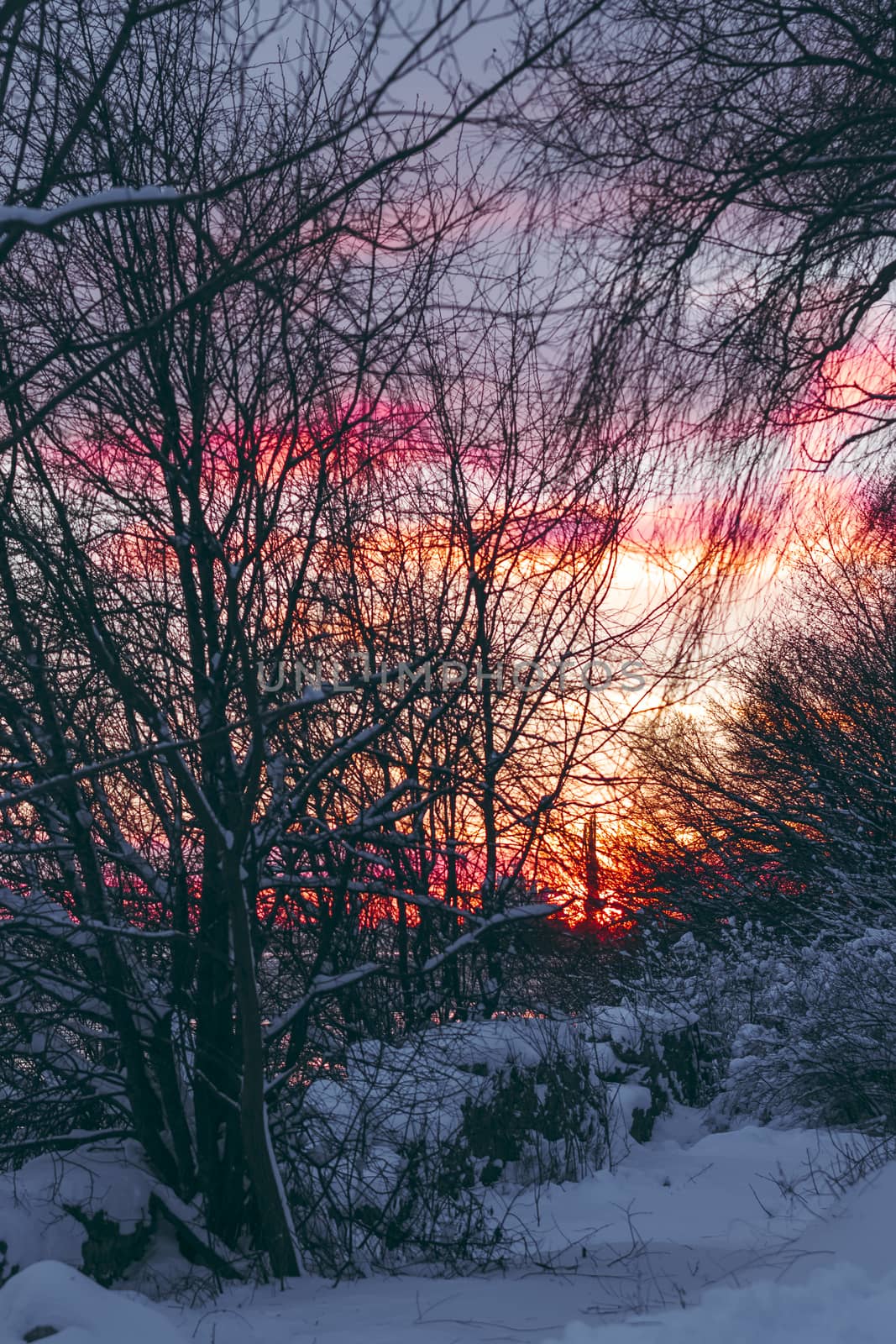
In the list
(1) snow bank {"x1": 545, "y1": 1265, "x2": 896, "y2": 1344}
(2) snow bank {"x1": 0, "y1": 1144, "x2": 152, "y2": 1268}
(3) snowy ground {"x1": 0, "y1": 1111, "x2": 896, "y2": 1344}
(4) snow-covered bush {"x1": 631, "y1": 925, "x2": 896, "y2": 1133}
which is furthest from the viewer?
(4) snow-covered bush {"x1": 631, "y1": 925, "x2": 896, "y2": 1133}

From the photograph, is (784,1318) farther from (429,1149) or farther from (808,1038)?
(808,1038)

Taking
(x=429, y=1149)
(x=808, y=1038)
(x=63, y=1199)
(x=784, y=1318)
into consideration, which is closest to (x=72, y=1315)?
(x=784, y=1318)

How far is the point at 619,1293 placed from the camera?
13.9 feet

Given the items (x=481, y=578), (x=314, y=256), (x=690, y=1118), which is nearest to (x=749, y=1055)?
(x=690, y=1118)

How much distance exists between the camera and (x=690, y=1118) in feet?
33.0

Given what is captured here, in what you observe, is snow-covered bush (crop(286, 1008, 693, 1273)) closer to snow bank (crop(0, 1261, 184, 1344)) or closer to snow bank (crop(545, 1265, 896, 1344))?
snow bank (crop(545, 1265, 896, 1344))

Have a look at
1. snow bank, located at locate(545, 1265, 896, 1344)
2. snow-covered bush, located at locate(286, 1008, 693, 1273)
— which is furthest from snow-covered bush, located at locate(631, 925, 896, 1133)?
snow bank, located at locate(545, 1265, 896, 1344)

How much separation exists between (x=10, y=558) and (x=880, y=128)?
4190 mm

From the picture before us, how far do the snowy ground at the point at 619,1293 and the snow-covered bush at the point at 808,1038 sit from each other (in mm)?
1792

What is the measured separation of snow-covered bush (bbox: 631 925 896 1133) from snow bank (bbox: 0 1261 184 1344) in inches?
262

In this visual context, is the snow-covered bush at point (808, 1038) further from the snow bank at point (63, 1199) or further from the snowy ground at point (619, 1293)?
the snow bank at point (63, 1199)

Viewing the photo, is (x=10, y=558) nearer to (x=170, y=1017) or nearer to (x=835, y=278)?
(x=170, y=1017)

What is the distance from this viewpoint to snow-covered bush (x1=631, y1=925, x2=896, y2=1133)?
8.46 meters

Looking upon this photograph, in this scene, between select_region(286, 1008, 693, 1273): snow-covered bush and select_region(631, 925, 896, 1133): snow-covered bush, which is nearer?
select_region(286, 1008, 693, 1273): snow-covered bush
